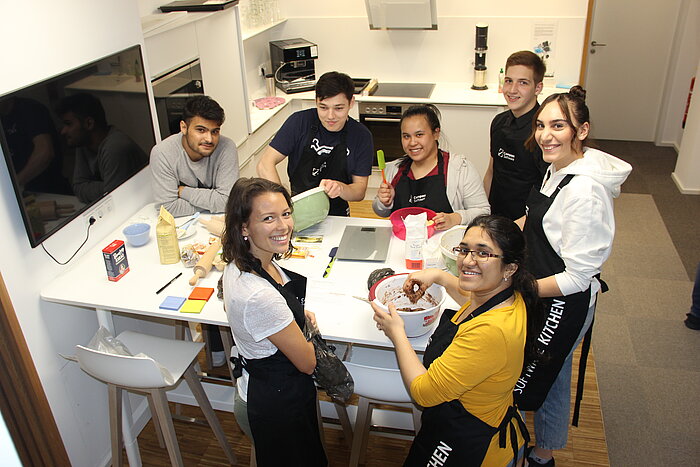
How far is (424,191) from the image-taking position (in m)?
2.83

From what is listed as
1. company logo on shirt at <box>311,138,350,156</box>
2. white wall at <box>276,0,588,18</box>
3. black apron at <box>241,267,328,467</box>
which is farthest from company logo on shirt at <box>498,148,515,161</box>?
white wall at <box>276,0,588,18</box>

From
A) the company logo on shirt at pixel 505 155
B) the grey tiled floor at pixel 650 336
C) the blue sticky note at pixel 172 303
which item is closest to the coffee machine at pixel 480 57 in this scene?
the grey tiled floor at pixel 650 336

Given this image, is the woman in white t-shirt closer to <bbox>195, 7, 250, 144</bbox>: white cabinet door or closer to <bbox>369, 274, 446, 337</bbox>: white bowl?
<bbox>369, 274, 446, 337</bbox>: white bowl

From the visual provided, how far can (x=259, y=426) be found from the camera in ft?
6.59

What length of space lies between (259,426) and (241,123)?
281 cm

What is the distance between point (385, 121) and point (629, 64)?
2.80 m

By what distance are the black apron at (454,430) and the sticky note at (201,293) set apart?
94cm

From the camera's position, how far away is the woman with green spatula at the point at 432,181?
2.71 metres

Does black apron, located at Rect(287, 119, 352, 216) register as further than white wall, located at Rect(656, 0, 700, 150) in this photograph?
No

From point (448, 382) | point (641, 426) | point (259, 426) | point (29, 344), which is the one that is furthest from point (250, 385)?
point (641, 426)

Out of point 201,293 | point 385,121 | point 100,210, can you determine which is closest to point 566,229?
point 201,293

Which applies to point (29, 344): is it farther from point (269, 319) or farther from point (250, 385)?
point (269, 319)

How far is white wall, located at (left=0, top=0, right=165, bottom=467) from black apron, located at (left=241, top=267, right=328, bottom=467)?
99 centimetres

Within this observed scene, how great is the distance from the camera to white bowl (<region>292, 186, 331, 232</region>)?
2.73m
